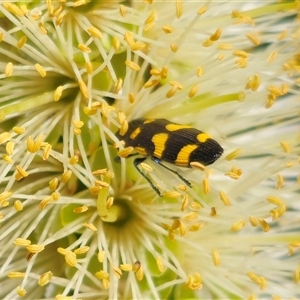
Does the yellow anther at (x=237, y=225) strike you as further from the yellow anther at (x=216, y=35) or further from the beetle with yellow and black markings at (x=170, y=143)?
the yellow anther at (x=216, y=35)

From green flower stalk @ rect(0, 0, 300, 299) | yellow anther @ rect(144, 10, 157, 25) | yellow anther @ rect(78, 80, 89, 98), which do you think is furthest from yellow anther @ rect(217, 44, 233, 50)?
yellow anther @ rect(78, 80, 89, 98)

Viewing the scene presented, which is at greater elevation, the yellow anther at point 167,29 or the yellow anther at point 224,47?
the yellow anther at point 167,29

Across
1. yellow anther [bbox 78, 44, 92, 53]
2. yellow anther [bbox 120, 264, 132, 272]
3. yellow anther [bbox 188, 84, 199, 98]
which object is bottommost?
yellow anther [bbox 120, 264, 132, 272]

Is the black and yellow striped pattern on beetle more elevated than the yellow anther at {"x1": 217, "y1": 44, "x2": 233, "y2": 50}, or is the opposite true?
the yellow anther at {"x1": 217, "y1": 44, "x2": 233, "y2": 50}

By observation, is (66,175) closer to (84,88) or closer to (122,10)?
(84,88)

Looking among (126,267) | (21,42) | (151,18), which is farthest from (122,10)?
(126,267)

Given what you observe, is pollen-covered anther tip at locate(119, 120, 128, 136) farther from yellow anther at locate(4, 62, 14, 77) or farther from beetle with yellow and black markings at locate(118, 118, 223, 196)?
yellow anther at locate(4, 62, 14, 77)

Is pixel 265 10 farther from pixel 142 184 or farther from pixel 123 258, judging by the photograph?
pixel 123 258

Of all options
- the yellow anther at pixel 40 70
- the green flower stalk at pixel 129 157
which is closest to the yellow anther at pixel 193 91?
the green flower stalk at pixel 129 157
